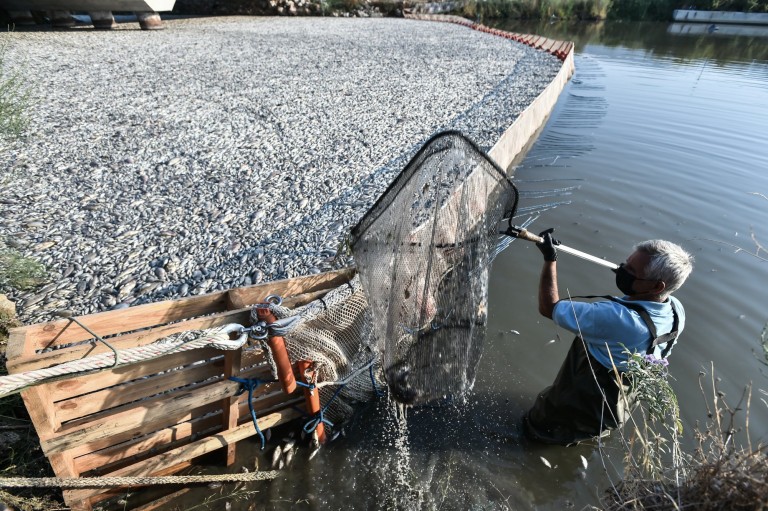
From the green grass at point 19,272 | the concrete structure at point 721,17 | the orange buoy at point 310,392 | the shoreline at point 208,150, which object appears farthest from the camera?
the concrete structure at point 721,17

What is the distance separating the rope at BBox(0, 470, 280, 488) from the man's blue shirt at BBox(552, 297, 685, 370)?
102 inches

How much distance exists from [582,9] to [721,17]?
8.78 metres

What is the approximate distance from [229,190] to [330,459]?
4.23 meters

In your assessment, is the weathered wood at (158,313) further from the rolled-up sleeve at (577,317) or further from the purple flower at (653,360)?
the purple flower at (653,360)

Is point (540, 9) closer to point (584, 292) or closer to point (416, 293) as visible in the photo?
point (584, 292)

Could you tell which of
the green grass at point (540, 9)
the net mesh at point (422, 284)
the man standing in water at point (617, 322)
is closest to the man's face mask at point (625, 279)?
the man standing in water at point (617, 322)

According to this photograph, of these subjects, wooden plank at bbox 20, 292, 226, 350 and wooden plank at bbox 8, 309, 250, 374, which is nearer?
wooden plank at bbox 8, 309, 250, 374

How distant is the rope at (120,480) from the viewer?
240 centimetres

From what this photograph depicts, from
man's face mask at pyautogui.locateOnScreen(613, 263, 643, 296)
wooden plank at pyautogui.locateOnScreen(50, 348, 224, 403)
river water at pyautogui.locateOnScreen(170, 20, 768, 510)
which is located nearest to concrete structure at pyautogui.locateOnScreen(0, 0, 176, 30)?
river water at pyautogui.locateOnScreen(170, 20, 768, 510)

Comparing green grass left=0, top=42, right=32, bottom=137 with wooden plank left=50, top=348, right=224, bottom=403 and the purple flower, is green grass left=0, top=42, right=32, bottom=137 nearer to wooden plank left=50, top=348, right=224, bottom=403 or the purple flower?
wooden plank left=50, top=348, right=224, bottom=403

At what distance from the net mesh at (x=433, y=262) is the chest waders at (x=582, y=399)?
0.74 m

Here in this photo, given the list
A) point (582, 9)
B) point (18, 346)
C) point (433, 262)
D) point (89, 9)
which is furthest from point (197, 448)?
point (582, 9)

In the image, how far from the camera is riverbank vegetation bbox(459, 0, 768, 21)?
30266mm

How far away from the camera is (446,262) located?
10.2 feet
